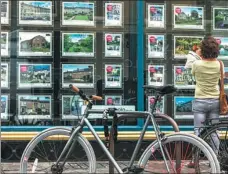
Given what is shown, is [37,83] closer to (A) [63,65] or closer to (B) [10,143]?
(A) [63,65]

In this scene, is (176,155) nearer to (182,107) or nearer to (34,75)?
(182,107)

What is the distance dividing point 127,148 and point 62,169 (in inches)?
85.8

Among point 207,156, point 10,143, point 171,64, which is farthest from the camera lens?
point 171,64

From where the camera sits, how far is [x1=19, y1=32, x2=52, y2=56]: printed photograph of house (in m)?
6.63

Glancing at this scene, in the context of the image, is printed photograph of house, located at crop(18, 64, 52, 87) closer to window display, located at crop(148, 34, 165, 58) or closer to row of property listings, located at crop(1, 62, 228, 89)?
row of property listings, located at crop(1, 62, 228, 89)

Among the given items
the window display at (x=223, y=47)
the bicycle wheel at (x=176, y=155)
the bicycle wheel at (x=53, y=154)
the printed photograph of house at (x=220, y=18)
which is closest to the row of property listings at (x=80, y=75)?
the window display at (x=223, y=47)

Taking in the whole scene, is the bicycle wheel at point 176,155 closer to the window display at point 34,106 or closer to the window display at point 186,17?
the window display at point 34,106

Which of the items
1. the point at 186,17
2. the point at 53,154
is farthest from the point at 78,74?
the point at 53,154

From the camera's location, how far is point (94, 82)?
22.2 feet

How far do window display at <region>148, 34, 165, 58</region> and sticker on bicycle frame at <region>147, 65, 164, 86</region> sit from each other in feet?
0.53

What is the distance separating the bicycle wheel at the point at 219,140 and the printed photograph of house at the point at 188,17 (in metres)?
2.48

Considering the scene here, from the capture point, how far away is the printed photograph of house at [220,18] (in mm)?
7047

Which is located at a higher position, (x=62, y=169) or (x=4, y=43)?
(x=4, y=43)

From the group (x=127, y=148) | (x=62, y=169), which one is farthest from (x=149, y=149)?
(x=127, y=148)
